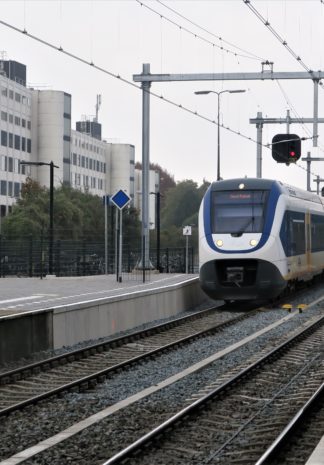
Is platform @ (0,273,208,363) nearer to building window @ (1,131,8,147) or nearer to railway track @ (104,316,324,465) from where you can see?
railway track @ (104,316,324,465)

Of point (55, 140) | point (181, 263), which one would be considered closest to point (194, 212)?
point (55, 140)

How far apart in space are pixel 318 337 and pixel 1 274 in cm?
2050

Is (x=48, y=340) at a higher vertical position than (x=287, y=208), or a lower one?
lower

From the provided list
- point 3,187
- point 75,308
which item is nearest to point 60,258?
point 75,308

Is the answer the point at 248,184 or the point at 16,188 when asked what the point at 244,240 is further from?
the point at 16,188

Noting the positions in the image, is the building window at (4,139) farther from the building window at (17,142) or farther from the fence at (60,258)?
the fence at (60,258)

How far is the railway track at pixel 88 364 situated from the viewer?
42.1ft

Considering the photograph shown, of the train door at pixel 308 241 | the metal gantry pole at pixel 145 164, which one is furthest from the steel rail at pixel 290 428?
the metal gantry pole at pixel 145 164

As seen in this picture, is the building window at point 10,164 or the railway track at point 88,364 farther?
the building window at point 10,164

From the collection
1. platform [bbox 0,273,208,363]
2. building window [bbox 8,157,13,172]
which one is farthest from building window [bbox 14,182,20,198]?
platform [bbox 0,273,208,363]

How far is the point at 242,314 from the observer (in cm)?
2522

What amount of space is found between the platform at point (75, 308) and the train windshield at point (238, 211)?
2.01m

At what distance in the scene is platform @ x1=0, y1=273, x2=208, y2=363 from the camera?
16.8 metres

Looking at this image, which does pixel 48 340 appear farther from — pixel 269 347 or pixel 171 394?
pixel 171 394
